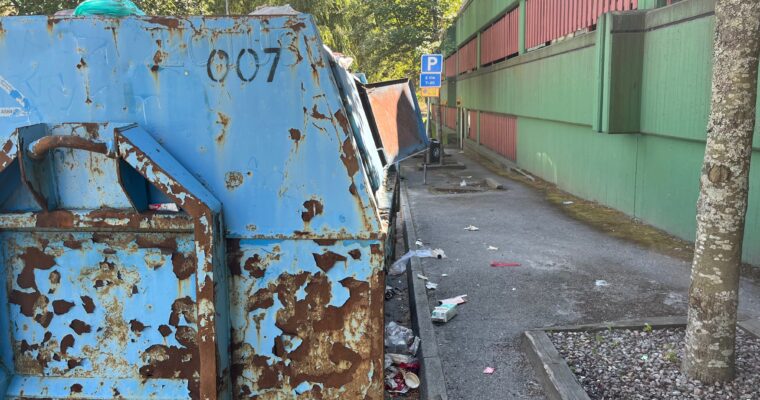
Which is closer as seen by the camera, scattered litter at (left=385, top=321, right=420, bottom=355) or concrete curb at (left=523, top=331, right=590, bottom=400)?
concrete curb at (left=523, top=331, right=590, bottom=400)

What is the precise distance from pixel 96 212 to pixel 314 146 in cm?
99

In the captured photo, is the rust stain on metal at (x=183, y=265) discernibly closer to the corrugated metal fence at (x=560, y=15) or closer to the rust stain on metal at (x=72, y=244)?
the rust stain on metal at (x=72, y=244)

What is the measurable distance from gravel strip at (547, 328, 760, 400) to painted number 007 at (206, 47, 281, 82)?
8.04ft

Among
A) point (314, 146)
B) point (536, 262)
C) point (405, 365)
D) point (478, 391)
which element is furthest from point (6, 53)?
point (536, 262)

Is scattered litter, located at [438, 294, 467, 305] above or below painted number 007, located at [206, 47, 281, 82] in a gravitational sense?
below

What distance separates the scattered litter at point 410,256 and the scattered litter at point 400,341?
64.1 inches

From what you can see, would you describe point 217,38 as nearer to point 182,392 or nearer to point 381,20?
point 182,392

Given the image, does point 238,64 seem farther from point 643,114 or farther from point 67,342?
point 643,114

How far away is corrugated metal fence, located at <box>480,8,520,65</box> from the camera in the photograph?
15273 mm

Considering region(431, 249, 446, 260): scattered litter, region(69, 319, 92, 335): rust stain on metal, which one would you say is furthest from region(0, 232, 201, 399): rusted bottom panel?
region(431, 249, 446, 260): scattered litter

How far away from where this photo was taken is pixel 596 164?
9391mm

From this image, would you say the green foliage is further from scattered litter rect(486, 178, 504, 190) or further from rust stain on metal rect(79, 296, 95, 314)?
rust stain on metal rect(79, 296, 95, 314)

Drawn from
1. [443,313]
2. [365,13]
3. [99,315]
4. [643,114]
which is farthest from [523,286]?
[365,13]

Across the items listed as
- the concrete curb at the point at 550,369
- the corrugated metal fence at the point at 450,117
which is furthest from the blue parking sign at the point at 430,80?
the corrugated metal fence at the point at 450,117
